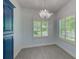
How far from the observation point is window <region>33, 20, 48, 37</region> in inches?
275

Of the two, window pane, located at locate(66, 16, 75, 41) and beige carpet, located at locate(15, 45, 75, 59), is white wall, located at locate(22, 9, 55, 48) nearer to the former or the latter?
beige carpet, located at locate(15, 45, 75, 59)

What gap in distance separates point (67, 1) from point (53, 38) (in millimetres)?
3742

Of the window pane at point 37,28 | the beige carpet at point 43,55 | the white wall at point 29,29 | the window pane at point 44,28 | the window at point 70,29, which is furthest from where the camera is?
the window pane at point 44,28

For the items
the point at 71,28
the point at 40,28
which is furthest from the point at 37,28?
the point at 71,28

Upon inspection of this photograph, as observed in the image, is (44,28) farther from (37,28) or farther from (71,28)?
(71,28)

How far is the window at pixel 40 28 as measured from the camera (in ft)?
23.0

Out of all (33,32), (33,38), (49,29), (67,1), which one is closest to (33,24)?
(33,32)

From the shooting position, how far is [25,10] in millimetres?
6488

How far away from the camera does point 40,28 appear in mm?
7254

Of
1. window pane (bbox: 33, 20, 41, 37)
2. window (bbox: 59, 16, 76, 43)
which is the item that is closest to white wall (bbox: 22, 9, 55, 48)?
window pane (bbox: 33, 20, 41, 37)

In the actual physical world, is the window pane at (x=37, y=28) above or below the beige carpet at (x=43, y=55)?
above

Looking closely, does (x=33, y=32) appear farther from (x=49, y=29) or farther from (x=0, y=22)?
(x=0, y=22)

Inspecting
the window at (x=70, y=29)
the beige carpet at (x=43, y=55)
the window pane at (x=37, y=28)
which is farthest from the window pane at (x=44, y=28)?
the beige carpet at (x=43, y=55)

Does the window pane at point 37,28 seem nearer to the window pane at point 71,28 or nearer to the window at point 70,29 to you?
the window at point 70,29
